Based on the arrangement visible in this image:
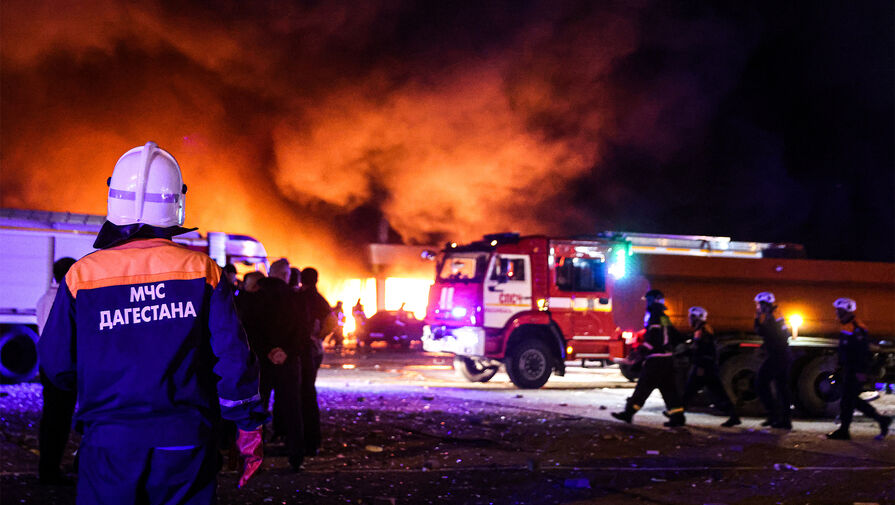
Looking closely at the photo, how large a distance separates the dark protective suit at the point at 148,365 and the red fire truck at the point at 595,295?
12.2m

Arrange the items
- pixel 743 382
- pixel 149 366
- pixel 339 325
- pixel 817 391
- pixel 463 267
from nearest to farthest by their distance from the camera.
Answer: pixel 149 366 < pixel 743 382 < pixel 817 391 < pixel 463 267 < pixel 339 325

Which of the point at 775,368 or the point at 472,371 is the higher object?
the point at 775,368

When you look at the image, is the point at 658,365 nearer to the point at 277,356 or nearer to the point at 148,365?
the point at 277,356

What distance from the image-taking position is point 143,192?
11.1 ft

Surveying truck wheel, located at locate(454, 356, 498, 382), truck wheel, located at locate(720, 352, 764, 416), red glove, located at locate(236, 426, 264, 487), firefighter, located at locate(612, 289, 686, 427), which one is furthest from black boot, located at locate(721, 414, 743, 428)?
red glove, located at locate(236, 426, 264, 487)

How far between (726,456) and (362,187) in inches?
894

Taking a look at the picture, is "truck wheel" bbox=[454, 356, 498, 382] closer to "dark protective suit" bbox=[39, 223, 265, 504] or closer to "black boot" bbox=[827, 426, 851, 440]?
"black boot" bbox=[827, 426, 851, 440]

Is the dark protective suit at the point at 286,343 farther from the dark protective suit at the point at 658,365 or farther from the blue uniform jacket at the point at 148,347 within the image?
the dark protective suit at the point at 658,365

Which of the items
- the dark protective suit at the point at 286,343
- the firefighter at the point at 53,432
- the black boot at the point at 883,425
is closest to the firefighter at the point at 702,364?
the black boot at the point at 883,425

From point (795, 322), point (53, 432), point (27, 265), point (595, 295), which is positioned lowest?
point (53, 432)

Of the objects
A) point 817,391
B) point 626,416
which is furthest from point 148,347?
point 817,391

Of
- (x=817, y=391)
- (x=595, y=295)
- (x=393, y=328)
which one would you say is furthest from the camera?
(x=393, y=328)

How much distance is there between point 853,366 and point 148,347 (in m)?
9.15

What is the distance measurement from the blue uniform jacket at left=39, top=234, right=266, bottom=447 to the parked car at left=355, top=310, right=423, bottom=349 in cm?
2250
